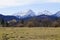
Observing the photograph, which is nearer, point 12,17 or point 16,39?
point 16,39

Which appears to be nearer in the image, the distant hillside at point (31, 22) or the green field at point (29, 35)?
the green field at point (29, 35)

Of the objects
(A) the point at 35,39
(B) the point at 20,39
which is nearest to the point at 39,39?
(A) the point at 35,39

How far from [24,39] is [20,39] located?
12.1 inches

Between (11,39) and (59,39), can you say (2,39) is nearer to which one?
(11,39)

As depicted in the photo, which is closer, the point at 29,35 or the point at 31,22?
the point at 29,35

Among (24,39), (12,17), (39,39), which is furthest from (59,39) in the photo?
(12,17)

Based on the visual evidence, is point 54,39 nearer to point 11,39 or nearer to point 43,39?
point 43,39

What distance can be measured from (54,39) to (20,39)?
103 inches

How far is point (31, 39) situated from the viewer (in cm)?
1808

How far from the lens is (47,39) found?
1819cm

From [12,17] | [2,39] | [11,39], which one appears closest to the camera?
[2,39]

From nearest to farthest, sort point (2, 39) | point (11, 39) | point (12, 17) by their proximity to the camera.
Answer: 1. point (2, 39)
2. point (11, 39)
3. point (12, 17)

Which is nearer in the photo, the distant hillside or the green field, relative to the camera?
the green field

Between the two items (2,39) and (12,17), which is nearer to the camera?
(2,39)
